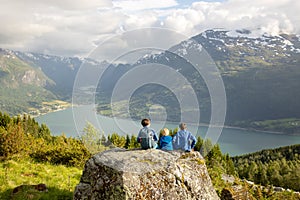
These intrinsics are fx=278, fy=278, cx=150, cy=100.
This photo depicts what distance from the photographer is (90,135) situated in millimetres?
14258

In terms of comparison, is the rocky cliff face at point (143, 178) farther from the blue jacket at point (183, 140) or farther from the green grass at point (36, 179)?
the green grass at point (36, 179)

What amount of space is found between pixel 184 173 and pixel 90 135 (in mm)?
7127

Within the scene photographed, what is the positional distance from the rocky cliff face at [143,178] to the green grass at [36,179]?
227cm

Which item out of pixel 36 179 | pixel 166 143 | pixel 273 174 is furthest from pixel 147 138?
pixel 273 174

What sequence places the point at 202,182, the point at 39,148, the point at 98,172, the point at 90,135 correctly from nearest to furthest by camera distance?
the point at 98,172, the point at 202,182, the point at 90,135, the point at 39,148

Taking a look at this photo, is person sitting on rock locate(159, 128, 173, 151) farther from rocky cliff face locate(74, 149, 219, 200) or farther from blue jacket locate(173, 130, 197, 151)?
rocky cliff face locate(74, 149, 219, 200)

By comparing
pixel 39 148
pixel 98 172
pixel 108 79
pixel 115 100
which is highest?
pixel 108 79

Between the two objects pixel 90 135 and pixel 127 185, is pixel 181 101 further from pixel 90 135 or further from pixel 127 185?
pixel 127 185

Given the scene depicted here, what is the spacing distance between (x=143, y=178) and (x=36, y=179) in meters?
6.42

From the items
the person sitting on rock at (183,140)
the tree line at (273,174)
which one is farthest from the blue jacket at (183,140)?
the tree line at (273,174)

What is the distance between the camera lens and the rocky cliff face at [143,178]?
751 centimetres

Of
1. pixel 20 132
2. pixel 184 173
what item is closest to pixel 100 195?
pixel 184 173

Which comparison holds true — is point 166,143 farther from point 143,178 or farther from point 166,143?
point 143,178

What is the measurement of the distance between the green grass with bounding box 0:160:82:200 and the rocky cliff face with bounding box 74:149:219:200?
2.27 metres
